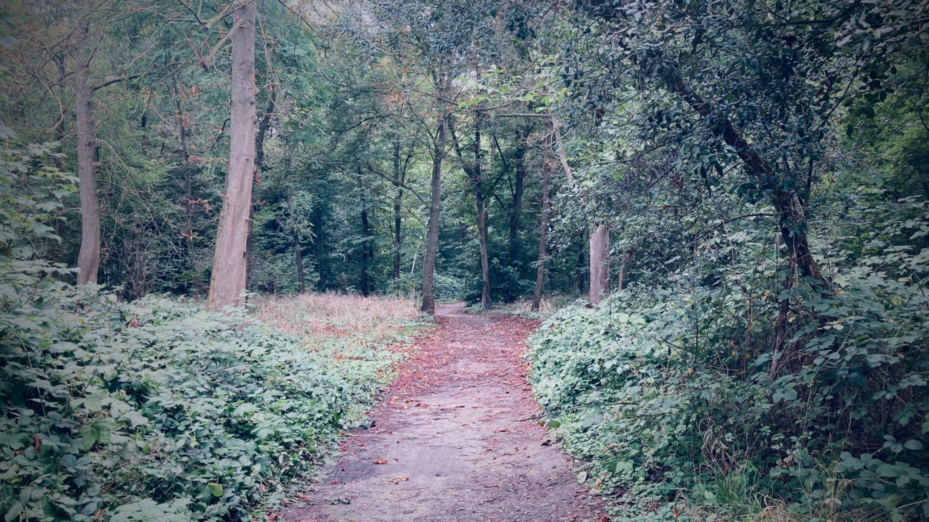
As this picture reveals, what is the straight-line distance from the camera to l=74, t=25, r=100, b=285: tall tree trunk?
15242mm

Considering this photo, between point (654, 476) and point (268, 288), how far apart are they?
26.7 metres

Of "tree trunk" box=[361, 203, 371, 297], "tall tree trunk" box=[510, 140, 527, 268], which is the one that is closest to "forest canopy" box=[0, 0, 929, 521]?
"tall tree trunk" box=[510, 140, 527, 268]

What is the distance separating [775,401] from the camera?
4.03 metres

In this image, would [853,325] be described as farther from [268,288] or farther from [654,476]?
[268,288]

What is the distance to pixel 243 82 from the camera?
11.7 metres

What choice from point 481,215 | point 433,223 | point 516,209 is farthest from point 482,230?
point 433,223

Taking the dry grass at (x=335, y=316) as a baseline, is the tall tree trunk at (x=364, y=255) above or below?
above

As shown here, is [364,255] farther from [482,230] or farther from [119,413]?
[119,413]

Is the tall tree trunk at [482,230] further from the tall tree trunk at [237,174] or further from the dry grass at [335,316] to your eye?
the tall tree trunk at [237,174]

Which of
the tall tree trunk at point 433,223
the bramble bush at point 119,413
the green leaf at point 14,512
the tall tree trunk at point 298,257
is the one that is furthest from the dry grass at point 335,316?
the tall tree trunk at point 298,257

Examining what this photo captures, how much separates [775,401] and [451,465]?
3561 millimetres

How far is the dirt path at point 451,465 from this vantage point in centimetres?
484

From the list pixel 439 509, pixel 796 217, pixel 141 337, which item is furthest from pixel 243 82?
pixel 796 217

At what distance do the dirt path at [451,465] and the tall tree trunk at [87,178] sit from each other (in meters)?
11.6
